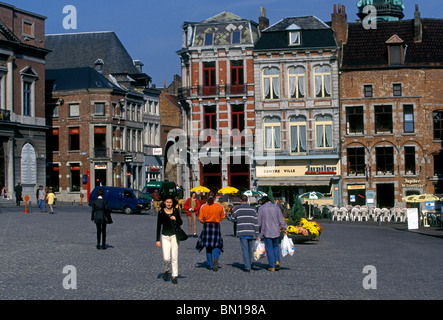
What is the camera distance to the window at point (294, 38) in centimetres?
5769

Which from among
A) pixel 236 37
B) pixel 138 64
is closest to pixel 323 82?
pixel 236 37

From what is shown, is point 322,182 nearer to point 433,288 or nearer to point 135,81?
point 135,81

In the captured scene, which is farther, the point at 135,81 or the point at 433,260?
the point at 135,81

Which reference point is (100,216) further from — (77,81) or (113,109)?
(77,81)

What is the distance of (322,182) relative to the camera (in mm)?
56094

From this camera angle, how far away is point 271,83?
2275 inches

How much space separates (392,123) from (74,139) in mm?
29859

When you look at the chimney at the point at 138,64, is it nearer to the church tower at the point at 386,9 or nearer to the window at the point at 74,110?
the window at the point at 74,110

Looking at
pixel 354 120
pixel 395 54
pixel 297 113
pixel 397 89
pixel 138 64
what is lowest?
pixel 354 120

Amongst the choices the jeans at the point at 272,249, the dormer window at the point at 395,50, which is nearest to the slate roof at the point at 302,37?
the dormer window at the point at 395,50

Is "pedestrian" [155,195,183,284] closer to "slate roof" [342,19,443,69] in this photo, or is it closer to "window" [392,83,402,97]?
"slate roof" [342,19,443,69]

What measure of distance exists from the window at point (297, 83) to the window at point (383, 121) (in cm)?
569
